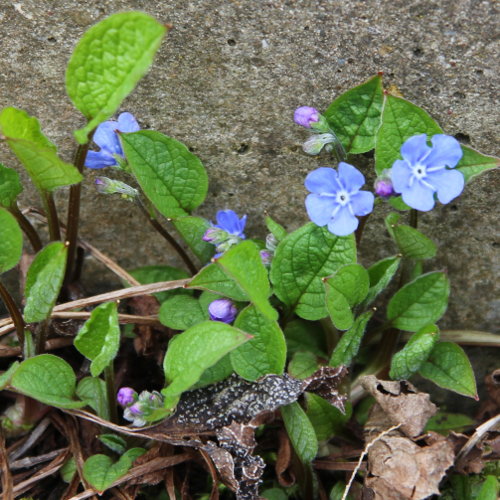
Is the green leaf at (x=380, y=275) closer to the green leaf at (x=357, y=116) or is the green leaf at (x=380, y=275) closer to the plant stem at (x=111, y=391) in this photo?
the green leaf at (x=357, y=116)

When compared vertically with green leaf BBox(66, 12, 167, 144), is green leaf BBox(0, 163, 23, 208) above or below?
below

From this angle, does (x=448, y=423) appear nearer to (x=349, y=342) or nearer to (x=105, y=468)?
(x=349, y=342)

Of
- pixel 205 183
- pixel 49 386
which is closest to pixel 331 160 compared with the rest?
pixel 205 183

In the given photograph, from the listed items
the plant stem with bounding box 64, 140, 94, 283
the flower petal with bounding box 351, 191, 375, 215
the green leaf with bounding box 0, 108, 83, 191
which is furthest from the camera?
the plant stem with bounding box 64, 140, 94, 283

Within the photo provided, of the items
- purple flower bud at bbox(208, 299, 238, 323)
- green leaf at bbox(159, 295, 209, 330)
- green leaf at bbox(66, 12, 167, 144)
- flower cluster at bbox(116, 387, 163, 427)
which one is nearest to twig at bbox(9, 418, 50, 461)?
flower cluster at bbox(116, 387, 163, 427)

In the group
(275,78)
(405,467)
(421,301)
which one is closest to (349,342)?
(421,301)

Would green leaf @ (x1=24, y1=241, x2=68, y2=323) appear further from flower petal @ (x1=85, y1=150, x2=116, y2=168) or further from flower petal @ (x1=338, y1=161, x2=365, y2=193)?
flower petal @ (x1=338, y1=161, x2=365, y2=193)

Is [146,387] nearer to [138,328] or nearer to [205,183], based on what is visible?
[138,328]

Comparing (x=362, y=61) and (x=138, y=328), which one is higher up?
(x=362, y=61)
